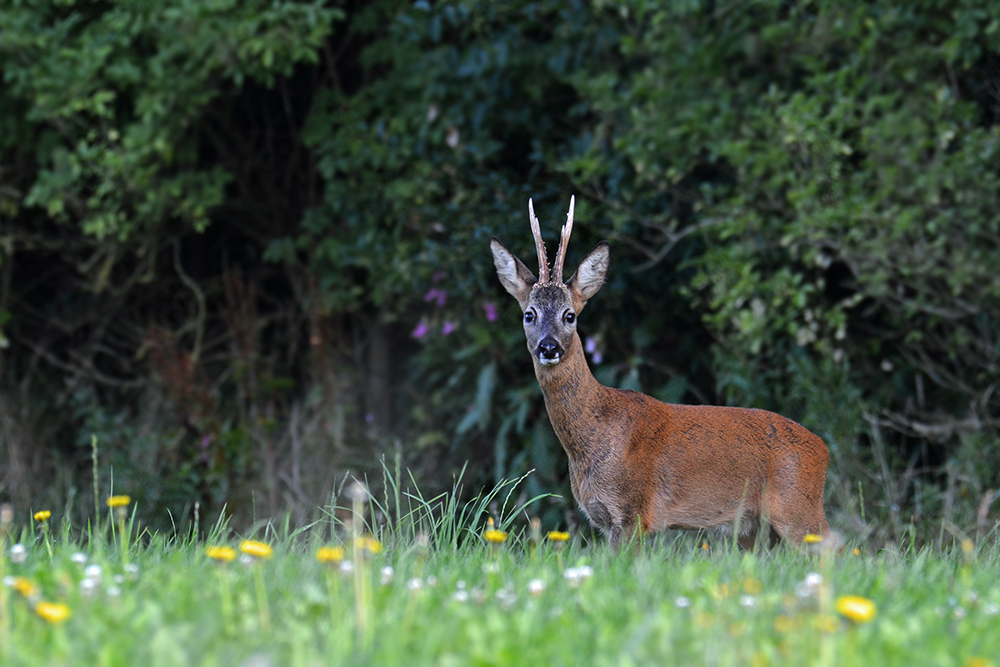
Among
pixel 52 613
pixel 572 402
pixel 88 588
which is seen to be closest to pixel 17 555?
pixel 88 588

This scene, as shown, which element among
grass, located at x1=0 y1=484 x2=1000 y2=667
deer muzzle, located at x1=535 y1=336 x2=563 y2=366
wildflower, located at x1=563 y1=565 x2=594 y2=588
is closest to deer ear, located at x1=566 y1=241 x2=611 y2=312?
deer muzzle, located at x1=535 y1=336 x2=563 y2=366

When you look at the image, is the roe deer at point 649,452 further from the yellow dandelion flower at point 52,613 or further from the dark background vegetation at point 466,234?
the yellow dandelion flower at point 52,613

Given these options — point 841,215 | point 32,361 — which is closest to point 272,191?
point 32,361

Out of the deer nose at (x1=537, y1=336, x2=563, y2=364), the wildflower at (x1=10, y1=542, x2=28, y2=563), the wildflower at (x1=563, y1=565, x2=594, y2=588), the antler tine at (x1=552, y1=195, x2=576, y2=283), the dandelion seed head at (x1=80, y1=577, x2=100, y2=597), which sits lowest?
the wildflower at (x1=10, y1=542, x2=28, y2=563)

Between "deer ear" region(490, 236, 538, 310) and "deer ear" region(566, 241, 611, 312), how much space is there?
0.17 m

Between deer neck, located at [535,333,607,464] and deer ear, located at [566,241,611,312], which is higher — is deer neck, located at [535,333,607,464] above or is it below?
below

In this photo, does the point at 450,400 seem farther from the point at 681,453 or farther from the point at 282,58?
the point at 681,453

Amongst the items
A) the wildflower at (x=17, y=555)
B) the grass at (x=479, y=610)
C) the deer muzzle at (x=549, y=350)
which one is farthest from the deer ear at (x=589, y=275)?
the wildflower at (x=17, y=555)

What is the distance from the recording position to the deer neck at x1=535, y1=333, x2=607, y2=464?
15.9 feet

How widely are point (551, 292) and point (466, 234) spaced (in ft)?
9.78

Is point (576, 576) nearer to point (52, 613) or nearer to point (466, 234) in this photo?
point (52, 613)

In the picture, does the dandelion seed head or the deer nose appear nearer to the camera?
the dandelion seed head

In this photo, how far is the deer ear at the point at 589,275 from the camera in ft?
16.4

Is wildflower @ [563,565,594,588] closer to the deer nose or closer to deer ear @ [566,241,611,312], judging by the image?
the deer nose
